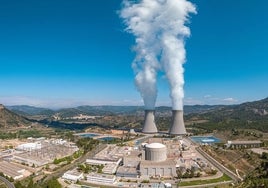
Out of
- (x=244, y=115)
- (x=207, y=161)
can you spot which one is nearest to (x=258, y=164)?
(x=207, y=161)

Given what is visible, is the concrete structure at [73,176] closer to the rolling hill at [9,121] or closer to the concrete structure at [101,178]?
the concrete structure at [101,178]

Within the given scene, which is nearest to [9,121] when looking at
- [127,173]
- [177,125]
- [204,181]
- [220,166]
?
[177,125]

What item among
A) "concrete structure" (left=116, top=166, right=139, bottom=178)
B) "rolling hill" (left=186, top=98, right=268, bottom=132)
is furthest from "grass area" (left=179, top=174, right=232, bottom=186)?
"rolling hill" (left=186, top=98, right=268, bottom=132)

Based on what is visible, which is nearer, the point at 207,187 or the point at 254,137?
the point at 207,187

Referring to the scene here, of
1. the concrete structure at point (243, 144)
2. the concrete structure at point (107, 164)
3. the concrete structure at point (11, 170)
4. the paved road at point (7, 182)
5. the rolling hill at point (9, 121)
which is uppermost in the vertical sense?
the rolling hill at point (9, 121)

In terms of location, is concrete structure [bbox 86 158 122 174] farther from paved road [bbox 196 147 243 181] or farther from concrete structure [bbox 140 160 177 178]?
paved road [bbox 196 147 243 181]

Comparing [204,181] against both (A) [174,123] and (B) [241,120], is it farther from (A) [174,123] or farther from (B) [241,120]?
(B) [241,120]

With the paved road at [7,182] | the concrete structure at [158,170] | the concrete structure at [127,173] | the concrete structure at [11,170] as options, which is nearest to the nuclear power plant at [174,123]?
the concrete structure at [158,170]

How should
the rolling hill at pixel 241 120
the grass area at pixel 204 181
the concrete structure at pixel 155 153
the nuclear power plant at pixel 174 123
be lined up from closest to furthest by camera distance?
the grass area at pixel 204 181 → the concrete structure at pixel 155 153 → the nuclear power plant at pixel 174 123 → the rolling hill at pixel 241 120

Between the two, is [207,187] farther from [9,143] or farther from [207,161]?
[9,143]
